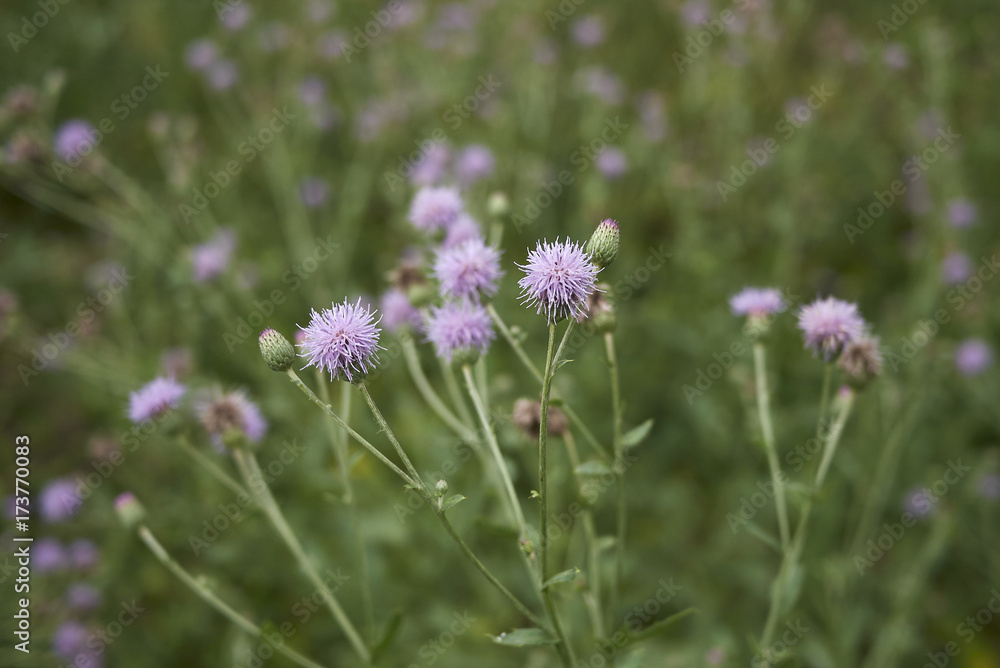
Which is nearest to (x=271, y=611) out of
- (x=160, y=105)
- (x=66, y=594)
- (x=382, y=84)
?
(x=66, y=594)

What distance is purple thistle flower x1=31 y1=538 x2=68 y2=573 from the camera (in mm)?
3529

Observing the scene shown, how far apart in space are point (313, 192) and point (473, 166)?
4.60 ft

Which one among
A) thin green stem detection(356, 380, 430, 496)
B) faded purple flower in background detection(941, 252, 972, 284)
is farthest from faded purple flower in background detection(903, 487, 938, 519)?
thin green stem detection(356, 380, 430, 496)

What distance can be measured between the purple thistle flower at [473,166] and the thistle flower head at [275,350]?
257cm

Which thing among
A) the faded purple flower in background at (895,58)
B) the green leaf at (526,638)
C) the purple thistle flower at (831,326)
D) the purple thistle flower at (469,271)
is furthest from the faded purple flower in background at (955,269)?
the green leaf at (526,638)

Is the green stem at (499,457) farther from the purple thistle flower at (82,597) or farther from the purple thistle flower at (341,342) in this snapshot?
the purple thistle flower at (82,597)

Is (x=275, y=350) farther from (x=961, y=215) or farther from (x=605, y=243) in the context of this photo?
Answer: (x=961, y=215)

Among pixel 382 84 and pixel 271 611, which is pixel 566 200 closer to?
pixel 382 84

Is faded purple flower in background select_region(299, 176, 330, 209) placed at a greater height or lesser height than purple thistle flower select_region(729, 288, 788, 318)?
greater

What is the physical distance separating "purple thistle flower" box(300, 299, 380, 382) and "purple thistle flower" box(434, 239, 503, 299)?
45cm

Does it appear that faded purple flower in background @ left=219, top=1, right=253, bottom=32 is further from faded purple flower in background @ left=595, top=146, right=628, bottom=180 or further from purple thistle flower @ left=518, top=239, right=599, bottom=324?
purple thistle flower @ left=518, top=239, right=599, bottom=324

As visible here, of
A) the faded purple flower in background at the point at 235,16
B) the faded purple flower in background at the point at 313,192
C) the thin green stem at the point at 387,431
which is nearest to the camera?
the thin green stem at the point at 387,431

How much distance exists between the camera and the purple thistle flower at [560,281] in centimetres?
162

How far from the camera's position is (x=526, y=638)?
1768 mm
